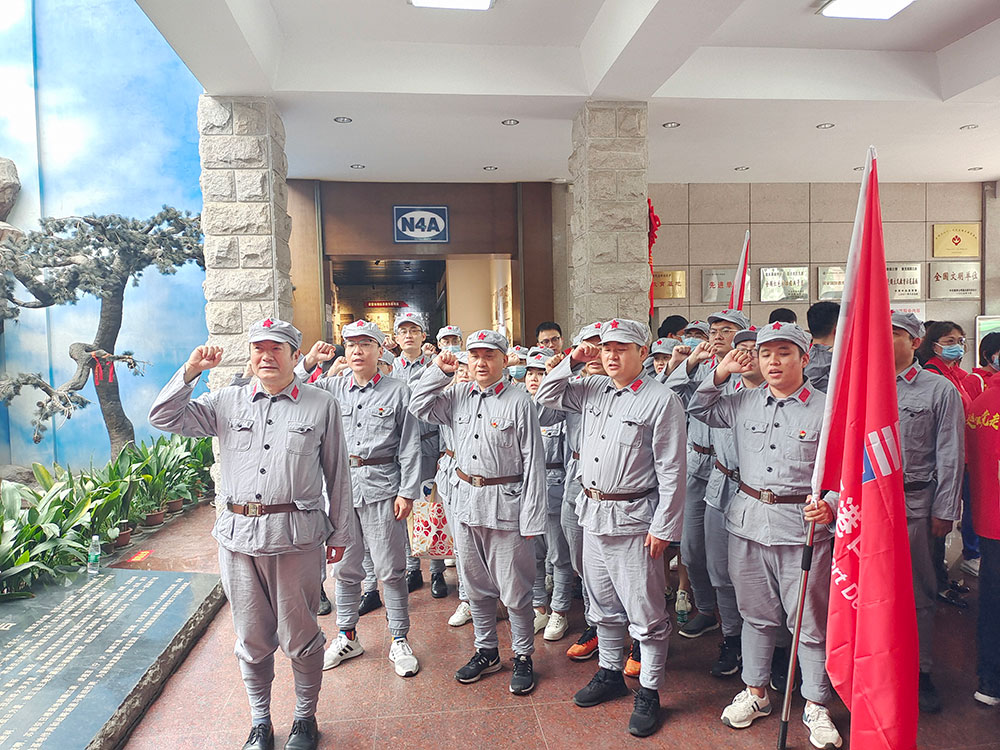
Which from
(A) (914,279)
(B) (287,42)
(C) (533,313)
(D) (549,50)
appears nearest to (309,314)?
(C) (533,313)

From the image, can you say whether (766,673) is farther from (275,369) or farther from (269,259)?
(269,259)

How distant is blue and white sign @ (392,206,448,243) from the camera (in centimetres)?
759

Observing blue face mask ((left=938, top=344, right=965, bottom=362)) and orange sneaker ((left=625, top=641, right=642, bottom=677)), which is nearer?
orange sneaker ((left=625, top=641, right=642, bottom=677))

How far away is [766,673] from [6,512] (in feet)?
14.8

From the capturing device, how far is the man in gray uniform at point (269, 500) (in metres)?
2.38

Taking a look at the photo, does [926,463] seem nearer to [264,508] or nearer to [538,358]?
[538,358]

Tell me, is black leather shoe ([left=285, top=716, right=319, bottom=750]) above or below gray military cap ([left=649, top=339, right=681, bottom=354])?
below

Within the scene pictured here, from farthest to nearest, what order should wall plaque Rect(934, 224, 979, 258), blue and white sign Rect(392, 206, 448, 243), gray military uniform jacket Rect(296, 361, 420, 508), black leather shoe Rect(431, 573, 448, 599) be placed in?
wall plaque Rect(934, 224, 979, 258)
blue and white sign Rect(392, 206, 448, 243)
black leather shoe Rect(431, 573, 448, 599)
gray military uniform jacket Rect(296, 361, 420, 508)

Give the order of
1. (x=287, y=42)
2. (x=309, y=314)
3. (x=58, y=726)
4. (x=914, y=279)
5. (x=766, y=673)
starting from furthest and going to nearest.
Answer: (x=914, y=279) → (x=309, y=314) → (x=287, y=42) → (x=766, y=673) → (x=58, y=726)

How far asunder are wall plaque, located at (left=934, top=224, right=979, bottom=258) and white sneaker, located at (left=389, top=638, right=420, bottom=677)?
8343 millimetres

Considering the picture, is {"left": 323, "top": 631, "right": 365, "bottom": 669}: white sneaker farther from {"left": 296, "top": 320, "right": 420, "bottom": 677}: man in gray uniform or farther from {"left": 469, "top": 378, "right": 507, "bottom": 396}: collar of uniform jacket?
{"left": 469, "top": 378, "right": 507, "bottom": 396}: collar of uniform jacket

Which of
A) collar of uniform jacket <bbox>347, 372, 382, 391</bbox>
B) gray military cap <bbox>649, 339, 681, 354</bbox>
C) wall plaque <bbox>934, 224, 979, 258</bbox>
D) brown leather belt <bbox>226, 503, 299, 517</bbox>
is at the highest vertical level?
wall plaque <bbox>934, 224, 979, 258</bbox>

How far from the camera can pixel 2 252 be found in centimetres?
818

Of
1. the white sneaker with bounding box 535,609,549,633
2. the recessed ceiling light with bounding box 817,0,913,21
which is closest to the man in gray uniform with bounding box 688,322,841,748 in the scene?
the white sneaker with bounding box 535,609,549,633
